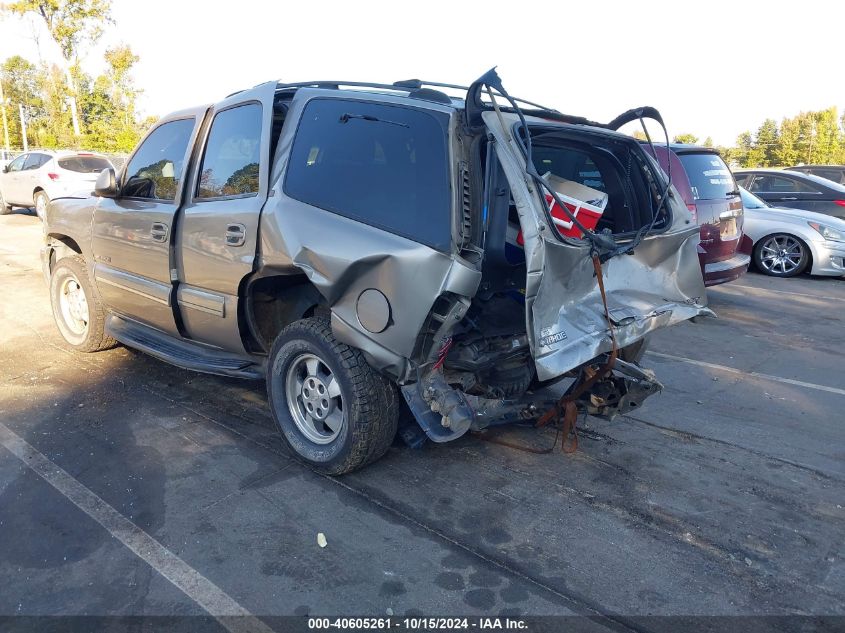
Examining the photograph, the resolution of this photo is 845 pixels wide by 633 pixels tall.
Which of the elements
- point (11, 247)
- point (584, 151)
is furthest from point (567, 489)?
point (11, 247)

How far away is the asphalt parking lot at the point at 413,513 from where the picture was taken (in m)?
2.74

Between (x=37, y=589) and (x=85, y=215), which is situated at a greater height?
(x=85, y=215)

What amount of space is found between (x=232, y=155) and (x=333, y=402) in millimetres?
1729

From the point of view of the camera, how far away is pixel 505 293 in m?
3.53

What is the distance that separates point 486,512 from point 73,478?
223 centimetres

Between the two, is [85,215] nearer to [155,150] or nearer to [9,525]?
[155,150]

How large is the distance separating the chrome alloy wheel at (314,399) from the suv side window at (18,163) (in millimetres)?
15891

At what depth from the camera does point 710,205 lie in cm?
775

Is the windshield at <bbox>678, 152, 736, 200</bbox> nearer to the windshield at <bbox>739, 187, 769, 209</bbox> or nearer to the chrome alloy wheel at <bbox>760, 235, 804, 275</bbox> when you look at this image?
the chrome alloy wheel at <bbox>760, 235, 804, 275</bbox>

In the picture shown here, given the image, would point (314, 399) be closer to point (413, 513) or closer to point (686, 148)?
point (413, 513)

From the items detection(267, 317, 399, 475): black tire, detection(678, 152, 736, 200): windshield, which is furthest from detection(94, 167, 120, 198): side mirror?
detection(678, 152, 736, 200): windshield

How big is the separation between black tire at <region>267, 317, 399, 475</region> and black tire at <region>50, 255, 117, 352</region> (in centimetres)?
246

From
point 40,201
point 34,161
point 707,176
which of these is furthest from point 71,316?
point 34,161

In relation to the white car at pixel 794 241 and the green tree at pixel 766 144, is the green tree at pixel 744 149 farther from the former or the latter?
the white car at pixel 794 241
